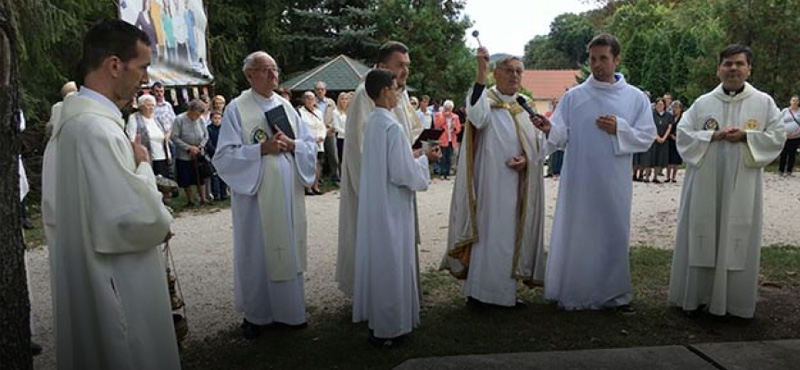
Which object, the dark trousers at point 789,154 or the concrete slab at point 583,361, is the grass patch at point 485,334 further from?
the dark trousers at point 789,154

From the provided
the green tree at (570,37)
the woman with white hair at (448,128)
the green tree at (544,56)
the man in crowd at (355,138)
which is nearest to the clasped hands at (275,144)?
the man in crowd at (355,138)

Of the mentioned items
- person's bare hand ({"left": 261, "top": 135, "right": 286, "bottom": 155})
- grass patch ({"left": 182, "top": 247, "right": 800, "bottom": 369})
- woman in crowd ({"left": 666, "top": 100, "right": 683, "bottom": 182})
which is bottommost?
grass patch ({"left": 182, "top": 247, "right": 800, "bottom": 369})

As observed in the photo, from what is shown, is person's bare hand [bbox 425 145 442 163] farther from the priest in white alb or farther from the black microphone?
the black microphone

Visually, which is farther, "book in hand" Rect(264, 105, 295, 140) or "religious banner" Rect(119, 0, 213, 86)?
"religious banner" Rect(119, 0, 213, 86)

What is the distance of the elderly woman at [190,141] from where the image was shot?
11.4 meters

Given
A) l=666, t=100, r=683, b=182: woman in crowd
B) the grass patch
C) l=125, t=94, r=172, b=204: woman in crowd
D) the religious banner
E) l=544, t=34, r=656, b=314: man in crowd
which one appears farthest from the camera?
l=666, t=100, r=683, b=182: woman in crowd

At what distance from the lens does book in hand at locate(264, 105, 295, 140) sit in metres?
5.05

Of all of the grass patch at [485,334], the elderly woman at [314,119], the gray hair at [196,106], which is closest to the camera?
the grass patch at [485,334]

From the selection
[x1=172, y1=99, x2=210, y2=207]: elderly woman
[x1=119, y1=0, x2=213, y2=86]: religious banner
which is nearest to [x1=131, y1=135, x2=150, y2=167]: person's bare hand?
[x1=172, y1=99, x2=210, y2=207]: elderly woman

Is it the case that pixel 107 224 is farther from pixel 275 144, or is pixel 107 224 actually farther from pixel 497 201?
pixel 497 201

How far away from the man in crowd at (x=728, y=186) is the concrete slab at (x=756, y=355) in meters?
1.92

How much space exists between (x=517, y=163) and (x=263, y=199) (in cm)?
210

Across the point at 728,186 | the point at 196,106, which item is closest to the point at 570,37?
Answer: the point at 196,106

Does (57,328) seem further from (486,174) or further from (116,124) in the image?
(486,174)
